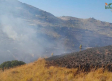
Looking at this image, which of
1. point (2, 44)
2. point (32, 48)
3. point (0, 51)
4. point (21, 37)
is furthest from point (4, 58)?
point (21, 37)

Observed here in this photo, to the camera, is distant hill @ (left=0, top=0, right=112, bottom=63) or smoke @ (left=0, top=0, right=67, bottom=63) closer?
smoke @ (left=0, top=0, right=67, bottom=63)

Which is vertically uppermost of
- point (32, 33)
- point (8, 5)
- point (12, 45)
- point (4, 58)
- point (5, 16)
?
point (8, 5)

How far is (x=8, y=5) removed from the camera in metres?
72.4

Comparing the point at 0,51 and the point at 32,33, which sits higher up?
the point at 32,33

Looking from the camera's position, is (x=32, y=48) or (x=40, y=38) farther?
(x=40, y=38)

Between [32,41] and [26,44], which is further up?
[32,41]

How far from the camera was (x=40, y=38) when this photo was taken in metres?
44.5

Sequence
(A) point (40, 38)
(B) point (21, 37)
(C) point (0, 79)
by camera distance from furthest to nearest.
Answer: (A) point (40, 38)
(B) point (21, 37)
(C) point (0, 79)

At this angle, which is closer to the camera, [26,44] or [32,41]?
[26,44]

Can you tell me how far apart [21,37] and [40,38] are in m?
6.95

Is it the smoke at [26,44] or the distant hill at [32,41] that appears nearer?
the smoke at [26,44]

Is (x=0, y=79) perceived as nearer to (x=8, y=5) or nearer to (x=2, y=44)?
(x=2, y=44)

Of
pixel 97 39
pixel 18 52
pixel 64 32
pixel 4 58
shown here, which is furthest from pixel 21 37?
pixel 97 39

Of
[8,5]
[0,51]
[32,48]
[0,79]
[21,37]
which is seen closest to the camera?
[0,79]
